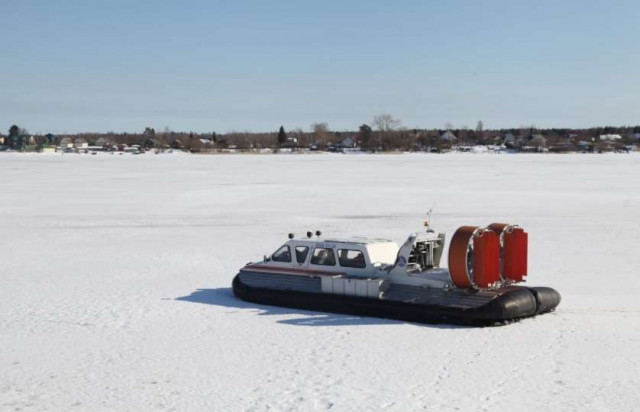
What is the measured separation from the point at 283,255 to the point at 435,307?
3291mm

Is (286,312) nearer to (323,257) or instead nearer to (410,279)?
(323,257)

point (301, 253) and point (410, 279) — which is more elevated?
point (301, 253)

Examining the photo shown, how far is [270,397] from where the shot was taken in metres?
8.98

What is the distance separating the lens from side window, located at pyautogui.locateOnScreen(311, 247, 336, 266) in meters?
13.4

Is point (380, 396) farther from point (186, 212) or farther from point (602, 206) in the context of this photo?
point (602, 206)

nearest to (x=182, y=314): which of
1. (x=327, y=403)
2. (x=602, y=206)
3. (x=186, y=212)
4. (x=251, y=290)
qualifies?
(x=251, y=290)

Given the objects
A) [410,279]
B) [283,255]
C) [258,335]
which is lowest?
[258,335]

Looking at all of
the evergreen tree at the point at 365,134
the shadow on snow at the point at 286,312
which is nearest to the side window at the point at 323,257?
the shadow on snow at the point at 286,312

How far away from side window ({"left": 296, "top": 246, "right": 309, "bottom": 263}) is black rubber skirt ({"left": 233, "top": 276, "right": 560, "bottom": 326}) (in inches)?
29.8

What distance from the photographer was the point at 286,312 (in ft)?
42.6

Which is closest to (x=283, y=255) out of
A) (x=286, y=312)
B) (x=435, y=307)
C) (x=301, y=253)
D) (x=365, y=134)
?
(x=301, y=253)

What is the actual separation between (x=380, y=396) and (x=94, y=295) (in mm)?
7230

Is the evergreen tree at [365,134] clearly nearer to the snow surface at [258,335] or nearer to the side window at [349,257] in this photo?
the snow surface at [258,335]

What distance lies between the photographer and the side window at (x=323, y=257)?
1338 cm
